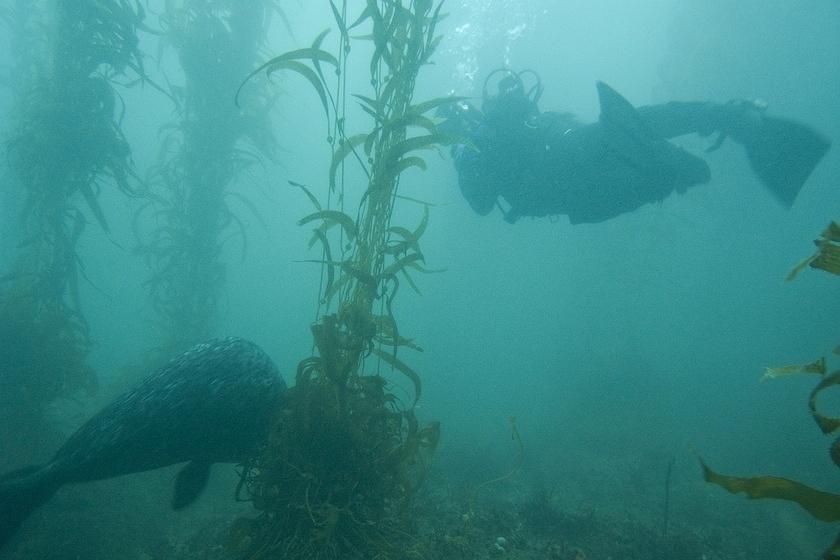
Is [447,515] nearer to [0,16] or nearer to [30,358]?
[30,358]

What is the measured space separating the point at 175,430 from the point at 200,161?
6483 millimetres

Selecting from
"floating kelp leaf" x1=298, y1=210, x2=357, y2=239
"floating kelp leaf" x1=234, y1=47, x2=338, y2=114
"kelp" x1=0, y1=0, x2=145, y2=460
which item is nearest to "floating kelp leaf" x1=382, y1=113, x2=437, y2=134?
"floating kelp leaf" x1=234, y1=47, x2=338, y2=114

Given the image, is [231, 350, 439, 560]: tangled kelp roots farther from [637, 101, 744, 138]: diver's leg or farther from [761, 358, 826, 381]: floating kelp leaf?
[637, 101, 744, 138]: diver's leg

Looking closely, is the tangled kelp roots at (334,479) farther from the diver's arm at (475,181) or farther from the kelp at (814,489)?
the diver's arm at (475,181)

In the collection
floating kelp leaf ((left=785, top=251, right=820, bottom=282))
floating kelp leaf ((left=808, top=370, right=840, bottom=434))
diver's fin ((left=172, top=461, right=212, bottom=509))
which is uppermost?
floating kelp leaf ((left=785, top=251, right=820, bottom=282))

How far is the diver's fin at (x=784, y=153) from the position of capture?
551cm

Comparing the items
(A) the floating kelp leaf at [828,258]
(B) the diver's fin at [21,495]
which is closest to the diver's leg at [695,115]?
(A) the floating kelp leaf at [828,258]

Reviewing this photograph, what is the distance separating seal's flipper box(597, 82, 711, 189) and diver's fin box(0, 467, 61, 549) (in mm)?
6356

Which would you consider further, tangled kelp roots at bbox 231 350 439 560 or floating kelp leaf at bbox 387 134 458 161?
floating kelp leaf at bbox 387 134 458 161

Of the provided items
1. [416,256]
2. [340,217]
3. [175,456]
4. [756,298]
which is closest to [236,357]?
[175,456]

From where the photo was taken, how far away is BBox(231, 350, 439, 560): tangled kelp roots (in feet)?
8.26

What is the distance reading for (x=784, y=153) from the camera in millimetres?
5633

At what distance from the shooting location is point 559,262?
88.7m

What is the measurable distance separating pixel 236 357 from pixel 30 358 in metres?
4.80
